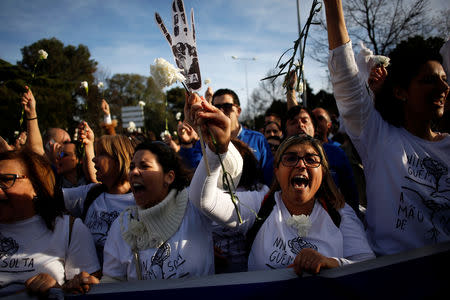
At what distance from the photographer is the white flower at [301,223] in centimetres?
162

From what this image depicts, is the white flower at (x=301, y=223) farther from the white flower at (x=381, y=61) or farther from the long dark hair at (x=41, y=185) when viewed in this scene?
the long dark hair at (x=41, y=185)

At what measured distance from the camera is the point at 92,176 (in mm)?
3137

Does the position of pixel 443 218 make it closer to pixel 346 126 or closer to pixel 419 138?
pixel 419 138

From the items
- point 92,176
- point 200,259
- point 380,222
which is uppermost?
point 92,176

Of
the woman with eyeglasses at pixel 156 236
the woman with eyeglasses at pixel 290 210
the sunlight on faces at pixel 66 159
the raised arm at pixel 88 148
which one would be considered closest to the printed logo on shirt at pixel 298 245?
the woman with eyeglasses at pixel 290 210

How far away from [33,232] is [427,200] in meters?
2.41

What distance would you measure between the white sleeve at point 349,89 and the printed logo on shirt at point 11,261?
216 centimetres

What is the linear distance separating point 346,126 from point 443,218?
72 cm

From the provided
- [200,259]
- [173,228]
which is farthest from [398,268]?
[173,228]

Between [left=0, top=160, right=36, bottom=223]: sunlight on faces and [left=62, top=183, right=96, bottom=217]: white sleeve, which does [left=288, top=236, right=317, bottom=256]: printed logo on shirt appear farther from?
[left=62, top=183, right=96, bottom=217]: white sleeve

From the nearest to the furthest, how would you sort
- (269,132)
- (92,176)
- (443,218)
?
(443,218) → (92,176) → (269,132)

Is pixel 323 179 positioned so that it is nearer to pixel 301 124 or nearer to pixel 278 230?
pixel 278 230

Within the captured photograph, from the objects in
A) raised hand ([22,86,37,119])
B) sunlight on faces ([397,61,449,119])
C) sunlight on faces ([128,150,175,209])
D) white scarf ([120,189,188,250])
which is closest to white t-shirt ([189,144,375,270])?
white scarf ([120,189,188,250])

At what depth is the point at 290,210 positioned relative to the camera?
1.79 metres
